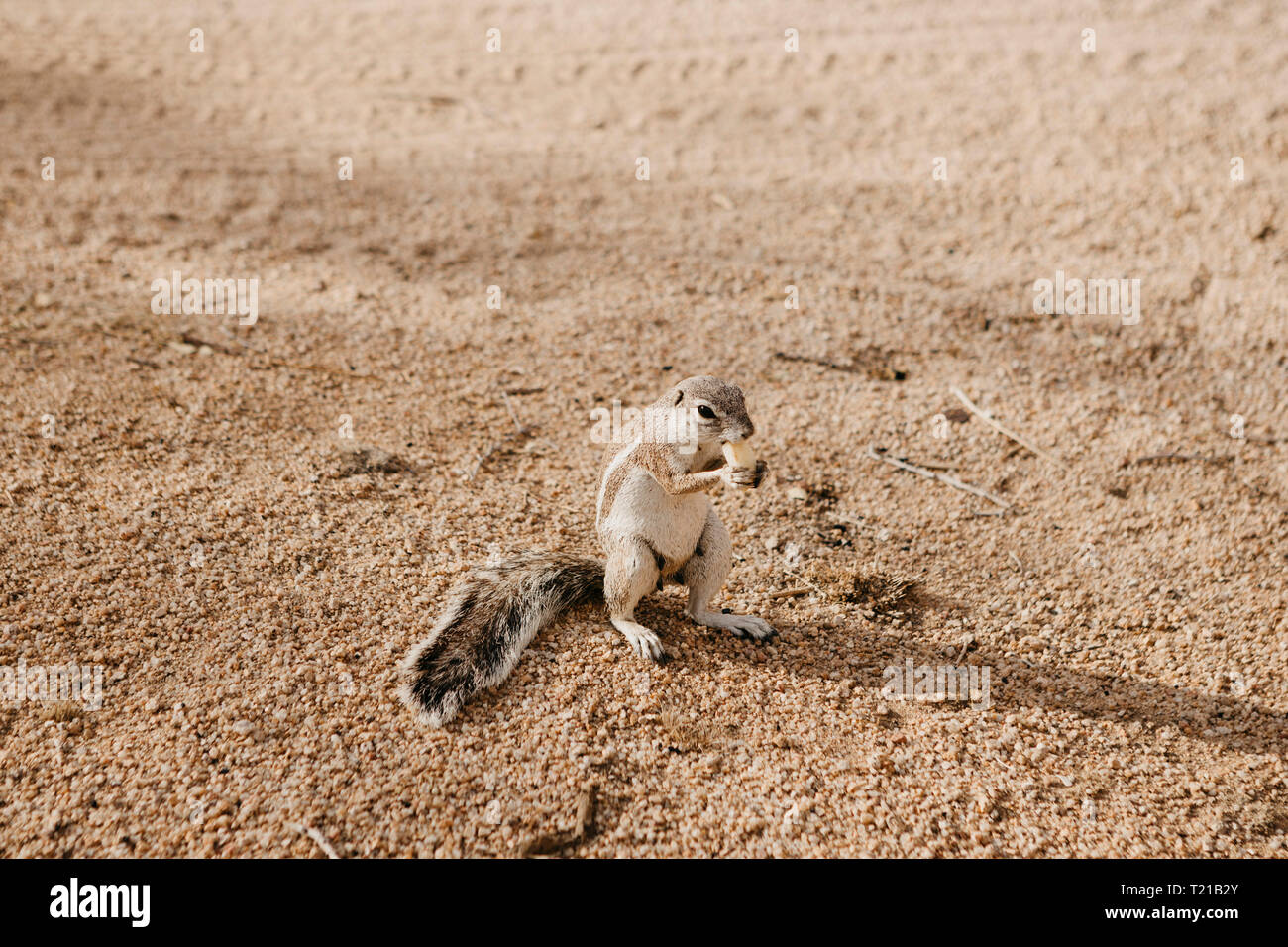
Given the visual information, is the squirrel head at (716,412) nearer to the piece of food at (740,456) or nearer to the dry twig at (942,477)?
the piece of food at (740,456)

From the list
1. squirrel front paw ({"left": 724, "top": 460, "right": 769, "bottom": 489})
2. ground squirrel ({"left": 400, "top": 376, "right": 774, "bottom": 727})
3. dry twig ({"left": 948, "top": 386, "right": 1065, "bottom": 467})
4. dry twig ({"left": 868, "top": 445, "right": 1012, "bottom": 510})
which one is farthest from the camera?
dry twig ({"left": 948, "top": 386, "right": 1065, "bottom": 467})

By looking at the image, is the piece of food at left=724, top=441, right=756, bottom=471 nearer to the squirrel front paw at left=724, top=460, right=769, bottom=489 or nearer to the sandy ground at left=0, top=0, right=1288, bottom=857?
the squirrel front paw at left=724, top=460, right=769, bottom=489

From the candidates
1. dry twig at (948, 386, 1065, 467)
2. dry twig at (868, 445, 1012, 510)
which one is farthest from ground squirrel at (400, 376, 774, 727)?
dry twig at (948, 386, 1065, 467)

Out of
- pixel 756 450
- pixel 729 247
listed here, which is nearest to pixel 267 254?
pixel 729 247

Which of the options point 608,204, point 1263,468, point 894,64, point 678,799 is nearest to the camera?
point 678,799

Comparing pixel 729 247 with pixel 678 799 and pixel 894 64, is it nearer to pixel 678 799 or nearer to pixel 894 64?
pixel 894 64

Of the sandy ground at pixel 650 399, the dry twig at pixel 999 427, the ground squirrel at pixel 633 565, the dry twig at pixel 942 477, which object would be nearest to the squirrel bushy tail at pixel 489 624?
the ground squirrel at pixel 633 565
